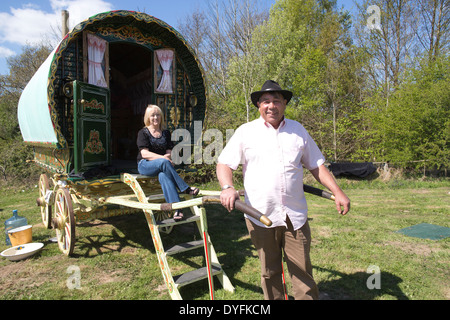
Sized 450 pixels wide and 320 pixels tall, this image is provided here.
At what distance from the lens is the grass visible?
3.22m

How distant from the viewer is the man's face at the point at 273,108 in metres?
2.30

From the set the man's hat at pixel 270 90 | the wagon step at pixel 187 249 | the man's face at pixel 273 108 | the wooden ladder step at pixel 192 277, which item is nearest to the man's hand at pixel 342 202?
the man's face at pixel 273 108

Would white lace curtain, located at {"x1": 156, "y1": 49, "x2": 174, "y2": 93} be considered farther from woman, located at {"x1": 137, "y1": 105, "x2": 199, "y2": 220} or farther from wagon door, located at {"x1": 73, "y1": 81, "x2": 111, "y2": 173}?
woman, located at {"x1": 137, "y1": 105, "x2": 199, "y2": 220}

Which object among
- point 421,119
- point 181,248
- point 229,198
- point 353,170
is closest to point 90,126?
point 181,248

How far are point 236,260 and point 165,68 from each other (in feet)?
12.4

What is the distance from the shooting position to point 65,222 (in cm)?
430

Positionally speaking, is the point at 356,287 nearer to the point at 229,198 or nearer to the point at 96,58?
the point at 229,198

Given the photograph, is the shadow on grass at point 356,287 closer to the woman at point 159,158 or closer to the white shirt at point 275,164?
the white shirt at point 275,164

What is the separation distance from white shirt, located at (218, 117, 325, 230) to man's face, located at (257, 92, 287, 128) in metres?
0.05

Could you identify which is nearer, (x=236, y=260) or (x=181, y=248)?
(x=181, y=248)

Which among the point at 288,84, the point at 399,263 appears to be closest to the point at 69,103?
the point at 399,263

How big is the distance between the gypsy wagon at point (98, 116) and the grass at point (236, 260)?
1.20 ft

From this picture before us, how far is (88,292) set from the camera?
130 inches

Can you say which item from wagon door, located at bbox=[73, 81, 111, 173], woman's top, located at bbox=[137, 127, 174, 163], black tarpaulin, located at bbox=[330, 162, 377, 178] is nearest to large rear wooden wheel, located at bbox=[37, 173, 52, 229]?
wagon door, located at bbox=[73, 81, 111, 173]
